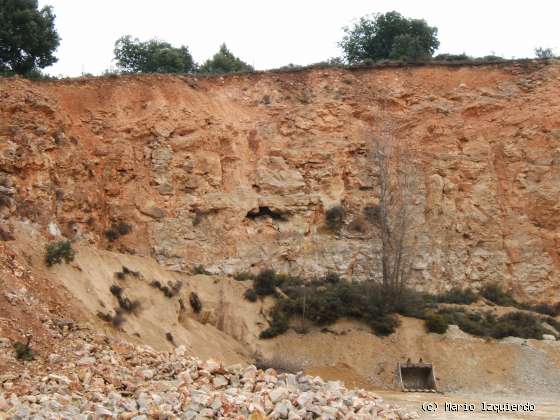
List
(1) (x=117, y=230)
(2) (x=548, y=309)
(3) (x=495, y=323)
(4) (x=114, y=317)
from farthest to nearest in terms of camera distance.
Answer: (2) (x=548, y=309) → (1) (x=117, y=230) → (3) (x=495, y=323) → (4) (x=114, y=317)

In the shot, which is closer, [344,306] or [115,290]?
[115,290]

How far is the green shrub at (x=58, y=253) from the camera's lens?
2156 centimetres

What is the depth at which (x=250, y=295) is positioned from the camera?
26906 millimetres

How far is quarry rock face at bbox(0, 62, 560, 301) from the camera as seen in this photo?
28.2 meters

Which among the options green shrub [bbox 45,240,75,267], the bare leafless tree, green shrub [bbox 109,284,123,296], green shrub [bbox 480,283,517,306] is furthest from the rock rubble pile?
green shrub [bbox 480,283,517,306]

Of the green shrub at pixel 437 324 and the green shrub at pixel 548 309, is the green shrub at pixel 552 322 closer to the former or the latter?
the green shrub at pixel 548 309

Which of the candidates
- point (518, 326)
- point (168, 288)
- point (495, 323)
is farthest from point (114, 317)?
point (518, 326)

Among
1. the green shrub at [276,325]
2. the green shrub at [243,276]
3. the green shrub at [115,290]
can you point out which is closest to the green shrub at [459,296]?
the green shrub at [276,325]

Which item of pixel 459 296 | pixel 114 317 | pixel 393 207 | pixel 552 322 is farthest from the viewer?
pixel 393 207

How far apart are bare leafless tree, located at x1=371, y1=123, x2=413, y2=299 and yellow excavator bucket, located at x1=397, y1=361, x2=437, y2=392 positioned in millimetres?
3553

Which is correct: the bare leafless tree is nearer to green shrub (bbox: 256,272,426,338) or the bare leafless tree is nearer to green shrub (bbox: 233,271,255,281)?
green shrub (bbox: 256,272,426,338)

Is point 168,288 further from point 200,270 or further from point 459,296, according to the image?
point 459,296

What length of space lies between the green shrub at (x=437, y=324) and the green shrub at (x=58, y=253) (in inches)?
470

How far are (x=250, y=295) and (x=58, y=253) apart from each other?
7.51m
